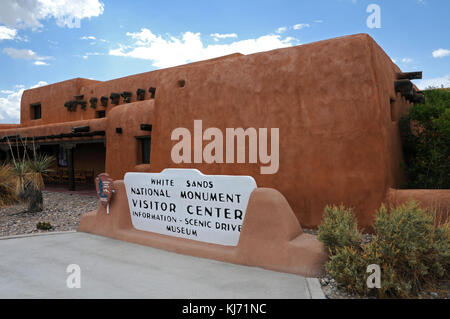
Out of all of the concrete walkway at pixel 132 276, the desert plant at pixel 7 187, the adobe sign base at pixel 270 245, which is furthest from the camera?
the desert plant at pixel 7 187

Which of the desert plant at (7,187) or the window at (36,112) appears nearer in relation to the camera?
the desert plant at (7,187)

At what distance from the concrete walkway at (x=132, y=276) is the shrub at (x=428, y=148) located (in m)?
4.99

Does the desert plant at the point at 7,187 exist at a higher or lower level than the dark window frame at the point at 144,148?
lower

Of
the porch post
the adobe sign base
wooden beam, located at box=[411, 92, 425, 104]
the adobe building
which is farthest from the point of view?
the porch post

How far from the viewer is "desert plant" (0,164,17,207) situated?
37.2 feet

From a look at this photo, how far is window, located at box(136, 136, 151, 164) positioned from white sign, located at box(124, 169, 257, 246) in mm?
5438

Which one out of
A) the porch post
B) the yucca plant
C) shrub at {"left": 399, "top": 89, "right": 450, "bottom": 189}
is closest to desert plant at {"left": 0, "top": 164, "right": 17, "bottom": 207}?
the yucca plant

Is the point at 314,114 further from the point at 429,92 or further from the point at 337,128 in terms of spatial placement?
the point at 429,92

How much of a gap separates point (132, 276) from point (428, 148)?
24.0ft

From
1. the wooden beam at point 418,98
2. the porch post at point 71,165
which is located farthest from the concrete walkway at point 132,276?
the porch post at point 71,165

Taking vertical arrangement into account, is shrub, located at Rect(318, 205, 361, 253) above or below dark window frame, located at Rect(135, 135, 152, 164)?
below

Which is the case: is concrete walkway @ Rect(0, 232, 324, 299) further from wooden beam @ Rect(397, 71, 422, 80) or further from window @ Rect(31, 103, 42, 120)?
window @ Rect(31, 103, 42, 120)

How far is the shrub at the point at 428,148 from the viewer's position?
7410mm

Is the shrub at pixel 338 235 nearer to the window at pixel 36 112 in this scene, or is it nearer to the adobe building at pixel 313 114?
the adobe building at pixel 313 114
